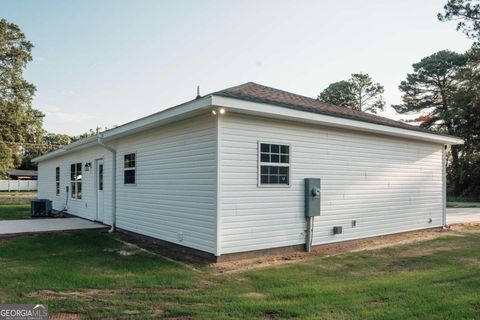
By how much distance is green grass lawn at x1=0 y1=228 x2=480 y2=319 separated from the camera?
396 cm

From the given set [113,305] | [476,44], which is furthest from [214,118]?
[476,44]

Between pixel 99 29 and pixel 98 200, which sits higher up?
pixel 99 29

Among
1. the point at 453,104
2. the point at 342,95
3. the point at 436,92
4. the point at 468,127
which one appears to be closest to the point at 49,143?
the point at 342,95

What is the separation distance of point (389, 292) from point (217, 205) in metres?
2.89

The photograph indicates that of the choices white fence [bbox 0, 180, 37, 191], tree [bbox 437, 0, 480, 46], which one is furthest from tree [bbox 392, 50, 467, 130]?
white fence [bbox 0, 180, 37, 191]

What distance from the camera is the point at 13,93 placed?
1075 inches

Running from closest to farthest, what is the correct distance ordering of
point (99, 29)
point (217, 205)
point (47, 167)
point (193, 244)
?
point (217, 205), point (193, 244), point (99, 29), point (47, 167)

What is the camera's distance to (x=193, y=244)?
695 centimetres

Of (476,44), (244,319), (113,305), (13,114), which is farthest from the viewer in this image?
(13,114)

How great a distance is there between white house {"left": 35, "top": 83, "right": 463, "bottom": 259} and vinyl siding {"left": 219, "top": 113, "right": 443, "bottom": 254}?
0.07 feet

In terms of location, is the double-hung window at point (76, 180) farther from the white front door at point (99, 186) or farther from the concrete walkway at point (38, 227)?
the concrete walkway at point (38, 227)

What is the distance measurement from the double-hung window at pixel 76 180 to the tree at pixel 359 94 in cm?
2850

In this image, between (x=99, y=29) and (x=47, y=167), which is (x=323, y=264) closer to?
(x=99, y=29)

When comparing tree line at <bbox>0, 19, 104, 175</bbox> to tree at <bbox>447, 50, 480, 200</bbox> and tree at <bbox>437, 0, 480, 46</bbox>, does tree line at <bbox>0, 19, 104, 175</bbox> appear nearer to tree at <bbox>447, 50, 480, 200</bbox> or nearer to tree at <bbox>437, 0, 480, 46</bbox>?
tree at <bbox>437, 0, 480, 46</bbox>
